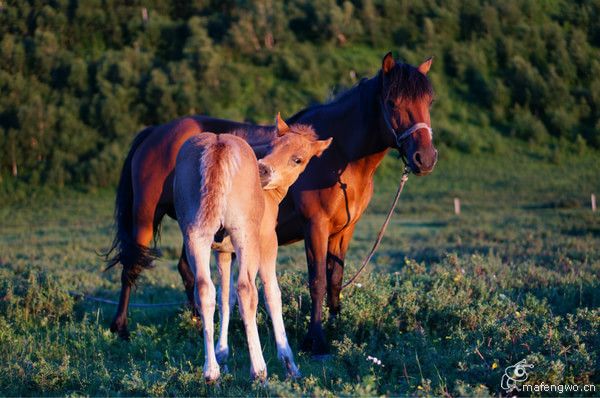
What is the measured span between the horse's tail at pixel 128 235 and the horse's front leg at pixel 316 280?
80.4 inches

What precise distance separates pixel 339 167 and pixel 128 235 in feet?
9.48

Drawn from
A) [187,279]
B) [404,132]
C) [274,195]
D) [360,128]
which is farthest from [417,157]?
[187,279]

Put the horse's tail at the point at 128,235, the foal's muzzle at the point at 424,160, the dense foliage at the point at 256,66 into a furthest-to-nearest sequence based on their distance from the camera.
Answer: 1. the dense foliage at the point at 256,66
2. the horse's tail at the point at 128,235
3. the foal's muzzle at the point at 424,160

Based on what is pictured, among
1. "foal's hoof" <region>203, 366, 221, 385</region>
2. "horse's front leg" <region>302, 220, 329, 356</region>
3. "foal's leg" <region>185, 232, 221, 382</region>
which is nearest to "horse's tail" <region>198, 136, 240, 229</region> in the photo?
"foal's leg" <region>185, 232, 221, 382</region>

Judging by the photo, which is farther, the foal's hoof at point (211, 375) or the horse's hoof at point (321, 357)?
the horse's hoof at point (321, 357)

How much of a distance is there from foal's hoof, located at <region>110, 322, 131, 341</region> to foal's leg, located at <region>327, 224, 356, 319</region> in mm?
2192

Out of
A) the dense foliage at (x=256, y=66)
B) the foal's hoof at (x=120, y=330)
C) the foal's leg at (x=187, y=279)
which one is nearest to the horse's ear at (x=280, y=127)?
the foal's leg at (x=187, y=279)

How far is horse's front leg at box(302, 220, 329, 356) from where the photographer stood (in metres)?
6.70

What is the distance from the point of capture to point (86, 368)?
615 centimetres

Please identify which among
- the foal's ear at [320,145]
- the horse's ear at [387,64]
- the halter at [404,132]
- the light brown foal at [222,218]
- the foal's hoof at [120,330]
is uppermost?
the horse's ear at [387,64]

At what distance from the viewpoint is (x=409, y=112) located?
6691 millimetres

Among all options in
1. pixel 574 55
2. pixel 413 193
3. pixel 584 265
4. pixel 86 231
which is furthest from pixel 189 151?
pixel 574 55

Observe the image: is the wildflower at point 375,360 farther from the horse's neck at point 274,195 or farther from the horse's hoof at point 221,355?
the horse's neck at point 274,195

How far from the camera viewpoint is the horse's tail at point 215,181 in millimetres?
5277
